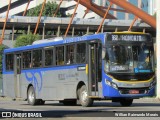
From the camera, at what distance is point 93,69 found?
76.1 feet

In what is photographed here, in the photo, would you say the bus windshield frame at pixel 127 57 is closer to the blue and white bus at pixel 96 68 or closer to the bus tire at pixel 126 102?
the blue and white bus at pixel 96 68

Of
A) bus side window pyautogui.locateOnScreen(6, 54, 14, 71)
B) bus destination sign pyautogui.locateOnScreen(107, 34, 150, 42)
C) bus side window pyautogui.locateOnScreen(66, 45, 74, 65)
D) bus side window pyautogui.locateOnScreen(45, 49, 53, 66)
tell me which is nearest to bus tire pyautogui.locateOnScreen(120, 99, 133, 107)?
bus side window pyautogui.locateOnScreen(66, 45, 74, 65)

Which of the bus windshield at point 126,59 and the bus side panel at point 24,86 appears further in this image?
the bus side panel at point 24,86

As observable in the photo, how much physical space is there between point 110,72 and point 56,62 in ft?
13.3

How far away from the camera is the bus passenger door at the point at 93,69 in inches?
906

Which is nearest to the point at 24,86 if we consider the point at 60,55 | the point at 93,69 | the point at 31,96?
the point at 31,96

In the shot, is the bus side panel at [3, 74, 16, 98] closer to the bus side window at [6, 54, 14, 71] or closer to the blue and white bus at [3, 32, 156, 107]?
the bus side window at [6, 54, 14, 71]

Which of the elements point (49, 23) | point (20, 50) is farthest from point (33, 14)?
point (20, 50)

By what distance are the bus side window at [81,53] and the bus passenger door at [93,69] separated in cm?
41

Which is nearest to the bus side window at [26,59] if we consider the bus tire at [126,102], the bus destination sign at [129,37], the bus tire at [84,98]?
the bus tire at [84,98]

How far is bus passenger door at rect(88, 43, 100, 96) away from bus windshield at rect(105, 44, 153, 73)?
2.02ft

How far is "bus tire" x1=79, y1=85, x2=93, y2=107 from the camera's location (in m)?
23.4

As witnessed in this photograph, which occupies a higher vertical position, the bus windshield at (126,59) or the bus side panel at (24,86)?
the bus windshield at (126,59)

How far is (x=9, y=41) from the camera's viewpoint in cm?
10269
